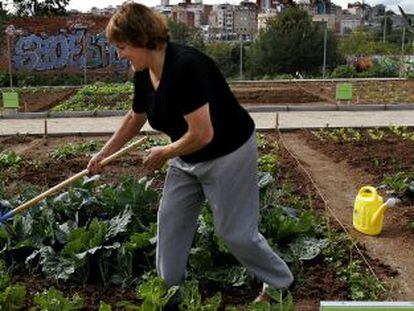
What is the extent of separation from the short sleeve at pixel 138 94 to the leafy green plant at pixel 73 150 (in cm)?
503

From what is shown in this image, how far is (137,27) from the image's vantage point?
259 cm

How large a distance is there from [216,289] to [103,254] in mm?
672

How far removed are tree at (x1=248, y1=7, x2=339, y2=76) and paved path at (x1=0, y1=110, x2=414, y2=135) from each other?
10.2 m

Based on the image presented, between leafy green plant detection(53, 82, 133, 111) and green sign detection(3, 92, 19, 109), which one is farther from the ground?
green sign detection(3, 92, 19, 109)

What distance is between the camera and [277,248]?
3.89 meters

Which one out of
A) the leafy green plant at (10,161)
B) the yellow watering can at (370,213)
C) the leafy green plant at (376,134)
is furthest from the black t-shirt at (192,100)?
the leafy green plant at (376,134)

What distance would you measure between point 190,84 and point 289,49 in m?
20.2

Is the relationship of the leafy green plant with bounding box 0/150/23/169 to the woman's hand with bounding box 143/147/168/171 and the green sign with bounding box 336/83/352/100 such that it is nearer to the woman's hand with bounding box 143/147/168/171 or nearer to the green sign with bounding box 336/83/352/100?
the woman's hand with bounding box 143/147/168/171

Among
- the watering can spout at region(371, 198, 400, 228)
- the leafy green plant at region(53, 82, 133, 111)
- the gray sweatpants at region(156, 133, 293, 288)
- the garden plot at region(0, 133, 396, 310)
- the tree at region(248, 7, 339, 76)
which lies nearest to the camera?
the gray sweatpants at region(156, 133, 293, 288)

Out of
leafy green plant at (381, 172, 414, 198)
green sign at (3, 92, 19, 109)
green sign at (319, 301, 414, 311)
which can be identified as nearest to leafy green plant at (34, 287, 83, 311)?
green sign at (319, 301, 414, 311)

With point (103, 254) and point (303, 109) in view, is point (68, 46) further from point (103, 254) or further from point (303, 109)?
point (103, 254)

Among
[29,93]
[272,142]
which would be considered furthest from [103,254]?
[29,93]

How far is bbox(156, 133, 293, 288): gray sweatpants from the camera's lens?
2.90m

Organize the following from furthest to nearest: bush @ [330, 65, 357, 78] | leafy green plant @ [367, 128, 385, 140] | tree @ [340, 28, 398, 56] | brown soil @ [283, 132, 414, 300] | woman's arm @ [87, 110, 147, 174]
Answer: tree @ [340, 28, 398, 56] → bush @ [330, 65, 357, 78] → leafy green plant @ [367, 128, 385, 140] → brown soil @ [283, 132, 414, 300] → woman's arm @ [87, 110, 147, 174]
